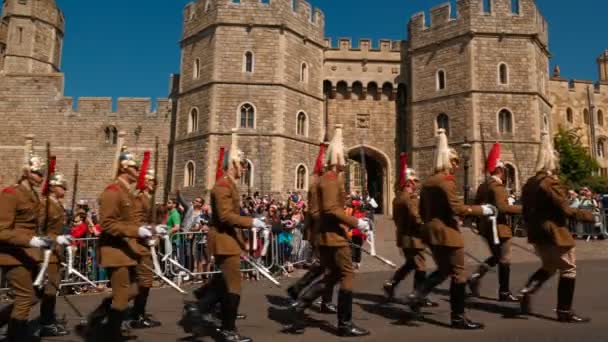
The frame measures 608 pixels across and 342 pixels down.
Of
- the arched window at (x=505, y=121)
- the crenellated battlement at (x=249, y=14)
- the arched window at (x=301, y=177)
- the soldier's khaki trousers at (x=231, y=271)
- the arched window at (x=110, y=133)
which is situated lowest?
the soldier's khaki trousers at (x=231, y=271)

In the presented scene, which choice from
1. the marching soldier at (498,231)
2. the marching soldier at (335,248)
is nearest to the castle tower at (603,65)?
the marching soldier at (498,231)

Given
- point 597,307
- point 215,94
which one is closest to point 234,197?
point 597,307

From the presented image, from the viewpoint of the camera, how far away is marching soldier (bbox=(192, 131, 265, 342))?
185 inches

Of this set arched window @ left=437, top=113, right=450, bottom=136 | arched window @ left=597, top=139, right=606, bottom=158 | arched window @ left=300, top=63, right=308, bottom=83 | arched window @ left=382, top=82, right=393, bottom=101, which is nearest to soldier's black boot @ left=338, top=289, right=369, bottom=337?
arched window @ left=300, top=63, right=308, bottom=83

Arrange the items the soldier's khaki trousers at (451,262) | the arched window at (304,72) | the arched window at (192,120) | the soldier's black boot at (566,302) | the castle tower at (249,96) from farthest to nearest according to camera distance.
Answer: the arched window at (304,72) → the arched window at (192,120) → the castle tower at (249,96) → the soldier's black boot at (566,302) → the soldier's khaki trousers at (451,262)

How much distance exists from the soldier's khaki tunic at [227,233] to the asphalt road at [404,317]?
2.65ft

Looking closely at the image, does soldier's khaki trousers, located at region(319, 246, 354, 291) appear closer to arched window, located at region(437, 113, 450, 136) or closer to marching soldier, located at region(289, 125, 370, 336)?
marching soldier, located at region(289, 125, 370, 336)

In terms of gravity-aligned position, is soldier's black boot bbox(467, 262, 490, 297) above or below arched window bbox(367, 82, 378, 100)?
below

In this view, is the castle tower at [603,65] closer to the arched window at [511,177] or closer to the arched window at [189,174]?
the arched window at [511,177]

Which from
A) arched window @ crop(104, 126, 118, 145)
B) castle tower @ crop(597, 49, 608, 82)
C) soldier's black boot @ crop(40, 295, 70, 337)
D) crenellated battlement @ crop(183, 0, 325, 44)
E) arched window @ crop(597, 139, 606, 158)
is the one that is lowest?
soldier's black boot @ crop(40, 295, 70, 337)

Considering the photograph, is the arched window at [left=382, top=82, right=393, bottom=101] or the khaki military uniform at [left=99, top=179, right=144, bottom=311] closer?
the khaki military uniform at [left=99, top=179, right=144, bottom=311]

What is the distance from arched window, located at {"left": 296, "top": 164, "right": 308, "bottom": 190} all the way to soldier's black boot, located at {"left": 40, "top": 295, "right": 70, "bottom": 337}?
17042mm

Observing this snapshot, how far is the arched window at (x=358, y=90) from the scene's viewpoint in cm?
2539

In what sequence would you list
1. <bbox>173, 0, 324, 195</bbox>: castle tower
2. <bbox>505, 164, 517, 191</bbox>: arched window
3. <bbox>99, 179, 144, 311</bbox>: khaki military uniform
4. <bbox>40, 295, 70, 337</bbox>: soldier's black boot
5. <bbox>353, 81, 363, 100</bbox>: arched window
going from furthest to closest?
<bbox>353, 81, 363, 100</bbox>: arched window
<bbox>505, 164, 517, 191</bbox>: arched window
<bbox>173, 0, 324, 195</bbox>: castle tower
<bbox>40, 295, 70, 337</bbox>: soldier's black boot
<bbox>99, 179, 144, 311</bbox>: khaki military uniform
